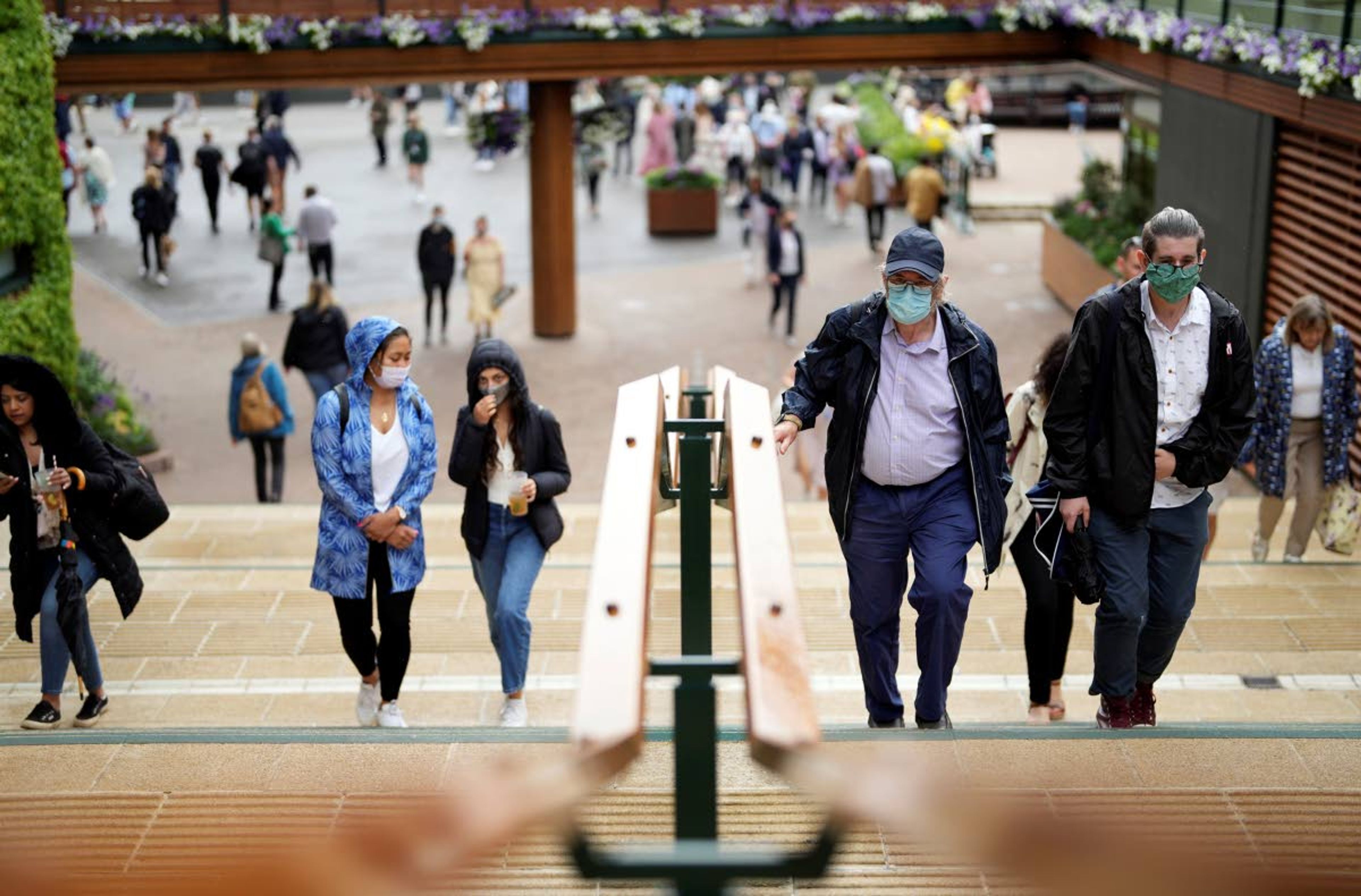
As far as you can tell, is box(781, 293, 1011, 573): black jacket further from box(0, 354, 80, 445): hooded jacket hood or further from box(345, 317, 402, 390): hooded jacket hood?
box(0, 354, 80, 445): hooded jacket hood

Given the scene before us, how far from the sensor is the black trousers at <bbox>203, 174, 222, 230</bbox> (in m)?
25.7

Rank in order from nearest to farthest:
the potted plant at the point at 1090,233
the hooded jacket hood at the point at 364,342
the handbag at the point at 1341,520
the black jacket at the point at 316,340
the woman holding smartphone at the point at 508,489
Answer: the hooded jacket hood at the point at 364,342 → the woman holding smartphone at the point at 508,489 → the handbag at the point at 1341,520 → the black jacket at the point at 316,340 → the potted plant at the point at 1090,233

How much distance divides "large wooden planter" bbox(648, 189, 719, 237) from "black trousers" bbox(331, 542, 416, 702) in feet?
63.3

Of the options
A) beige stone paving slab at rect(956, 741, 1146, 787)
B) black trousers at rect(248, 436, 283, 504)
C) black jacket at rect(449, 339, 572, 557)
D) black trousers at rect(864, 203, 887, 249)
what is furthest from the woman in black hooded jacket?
black trousers at rect(864, 203, 887, 249)

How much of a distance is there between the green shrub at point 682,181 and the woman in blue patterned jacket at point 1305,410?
1665 centimetres

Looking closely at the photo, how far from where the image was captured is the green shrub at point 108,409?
14.7m

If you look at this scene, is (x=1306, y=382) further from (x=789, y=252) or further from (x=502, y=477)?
(x=789, y=252)

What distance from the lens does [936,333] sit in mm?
5484

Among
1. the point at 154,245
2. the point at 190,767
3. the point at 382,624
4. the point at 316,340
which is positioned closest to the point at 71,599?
the point at 382,624

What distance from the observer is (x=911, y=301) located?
209 inches

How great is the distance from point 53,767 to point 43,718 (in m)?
1.47

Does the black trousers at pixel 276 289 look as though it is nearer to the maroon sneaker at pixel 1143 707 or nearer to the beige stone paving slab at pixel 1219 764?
the maroon sneaker at pixel 1143 707

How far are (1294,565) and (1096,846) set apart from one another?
838 cm

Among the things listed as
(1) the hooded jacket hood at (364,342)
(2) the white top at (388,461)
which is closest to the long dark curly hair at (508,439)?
(2) the white top at (388,461)
